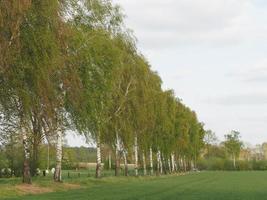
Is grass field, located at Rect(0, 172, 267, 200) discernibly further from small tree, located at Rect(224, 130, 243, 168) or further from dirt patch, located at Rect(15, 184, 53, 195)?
small tree, located at Rect(224, 130, 243, 168)

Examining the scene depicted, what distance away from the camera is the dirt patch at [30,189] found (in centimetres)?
3335

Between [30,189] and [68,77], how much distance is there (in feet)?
29.4

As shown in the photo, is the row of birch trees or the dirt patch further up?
the row of birch trees

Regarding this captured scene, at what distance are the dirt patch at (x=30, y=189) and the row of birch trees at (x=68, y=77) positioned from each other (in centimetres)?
199

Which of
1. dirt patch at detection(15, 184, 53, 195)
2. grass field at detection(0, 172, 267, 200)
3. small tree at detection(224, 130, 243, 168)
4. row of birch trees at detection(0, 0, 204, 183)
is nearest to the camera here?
row of birch trees at detection(0, 0, 204, 183)

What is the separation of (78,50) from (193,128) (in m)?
92.6

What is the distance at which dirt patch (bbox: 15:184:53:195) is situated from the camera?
109 ft

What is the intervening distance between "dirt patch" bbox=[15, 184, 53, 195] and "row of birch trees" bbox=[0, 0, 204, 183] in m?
1.99

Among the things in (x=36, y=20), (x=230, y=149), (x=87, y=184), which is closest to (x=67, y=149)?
(x=230, y=149)

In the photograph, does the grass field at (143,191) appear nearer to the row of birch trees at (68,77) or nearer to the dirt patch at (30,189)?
the dirt patch at (30,189)

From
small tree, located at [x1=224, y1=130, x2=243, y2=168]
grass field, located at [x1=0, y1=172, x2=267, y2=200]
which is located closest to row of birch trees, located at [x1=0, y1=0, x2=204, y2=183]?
grass field, located at [x1=0, y1=172, x2=267, y2=200]

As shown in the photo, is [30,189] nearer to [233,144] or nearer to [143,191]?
[143,191]

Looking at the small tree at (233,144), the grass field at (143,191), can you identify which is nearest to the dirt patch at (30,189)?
the grass field at (143,191)

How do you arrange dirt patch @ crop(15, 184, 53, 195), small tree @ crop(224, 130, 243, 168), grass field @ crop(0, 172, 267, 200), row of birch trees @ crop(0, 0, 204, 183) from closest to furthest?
1. row of birch trees @ crop(0, 0, 204, 183)
2. grass field @ crop(0, 172, 267, 200)
3. dirt patch @ crop(15, 184, 53, 195)
4. small tree @ crop(224, 130, 243, 168)
